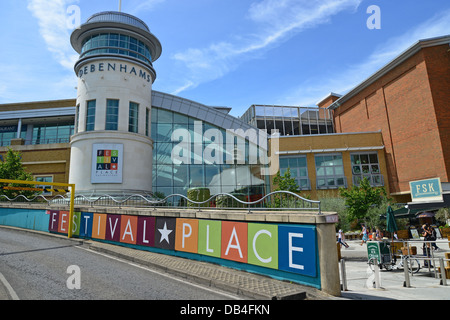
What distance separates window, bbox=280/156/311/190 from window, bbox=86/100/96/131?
65.1 feet

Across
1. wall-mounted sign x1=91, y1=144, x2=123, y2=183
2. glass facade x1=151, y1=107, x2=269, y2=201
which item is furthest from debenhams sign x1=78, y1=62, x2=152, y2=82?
wall-mounted sign x1=91, y1=144, x2=123, y2=183

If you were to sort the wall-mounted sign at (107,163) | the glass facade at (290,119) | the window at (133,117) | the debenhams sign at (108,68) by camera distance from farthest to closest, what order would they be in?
the glass facade at (290,119), the window at (133,117), the debenhams sign at (108,68), the wall-mounted sign at (107,163)

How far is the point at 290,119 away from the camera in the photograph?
44.1m

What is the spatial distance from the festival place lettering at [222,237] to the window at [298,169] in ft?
70.7

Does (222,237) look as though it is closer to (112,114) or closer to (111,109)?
(112,114)

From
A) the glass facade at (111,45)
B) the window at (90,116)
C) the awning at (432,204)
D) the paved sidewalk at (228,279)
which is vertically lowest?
the paved sidewalk at (228,279)

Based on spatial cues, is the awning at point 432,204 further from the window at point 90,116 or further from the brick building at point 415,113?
the window at point 90,116

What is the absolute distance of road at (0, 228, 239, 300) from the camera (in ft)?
21.8

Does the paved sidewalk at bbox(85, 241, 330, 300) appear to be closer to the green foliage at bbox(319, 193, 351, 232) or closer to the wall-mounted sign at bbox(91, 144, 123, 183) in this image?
the wall-mounted sign at bbox(91, 144, 123, 183)

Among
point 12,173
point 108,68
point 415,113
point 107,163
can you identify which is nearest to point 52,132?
point 12,173

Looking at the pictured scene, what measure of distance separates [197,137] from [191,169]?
3622mm

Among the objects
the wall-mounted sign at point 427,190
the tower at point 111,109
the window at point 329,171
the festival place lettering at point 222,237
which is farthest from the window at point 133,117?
the wall-mounted sign at point 427,190

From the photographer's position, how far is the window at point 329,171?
31750mm

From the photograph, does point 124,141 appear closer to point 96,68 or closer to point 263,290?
point 96,68
